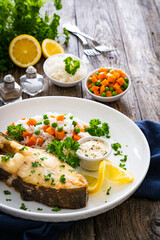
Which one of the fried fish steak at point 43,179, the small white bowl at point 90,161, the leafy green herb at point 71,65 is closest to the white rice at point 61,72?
the leafy green herb at point 71,65

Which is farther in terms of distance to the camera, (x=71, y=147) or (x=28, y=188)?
(x=71, y=147)

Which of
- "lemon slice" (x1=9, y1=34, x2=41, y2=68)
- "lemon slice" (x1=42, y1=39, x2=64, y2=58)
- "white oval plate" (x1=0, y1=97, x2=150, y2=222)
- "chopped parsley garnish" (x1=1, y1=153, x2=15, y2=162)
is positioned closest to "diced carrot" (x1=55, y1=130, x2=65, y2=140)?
"white oval plate" (x1=0, y1=97, x2=150, y2=222)

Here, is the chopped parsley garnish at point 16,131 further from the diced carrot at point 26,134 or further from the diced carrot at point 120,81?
the diced carrot at point 120,81

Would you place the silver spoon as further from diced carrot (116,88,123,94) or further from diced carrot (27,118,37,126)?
diced carrot (27,118,37,126)

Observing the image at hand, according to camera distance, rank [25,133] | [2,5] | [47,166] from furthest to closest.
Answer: [2,5]
[25,133]
[47,166]

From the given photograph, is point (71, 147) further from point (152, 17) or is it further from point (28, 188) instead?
point (152, 17)

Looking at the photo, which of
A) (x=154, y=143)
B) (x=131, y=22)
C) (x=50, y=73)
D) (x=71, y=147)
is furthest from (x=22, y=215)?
(x=131, y=22)
